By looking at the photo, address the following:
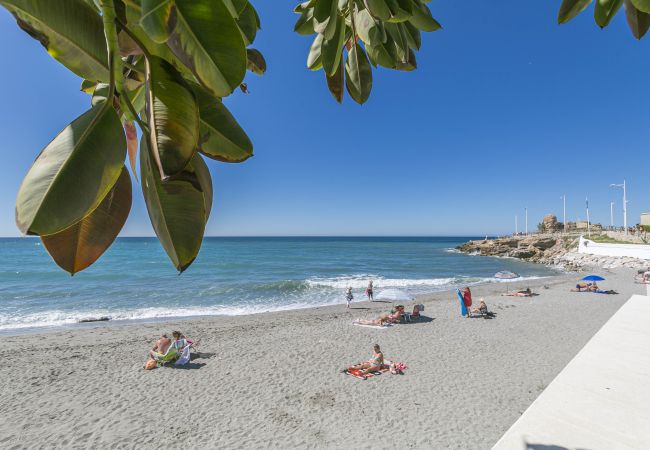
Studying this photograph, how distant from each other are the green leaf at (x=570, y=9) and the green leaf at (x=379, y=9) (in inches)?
31.8

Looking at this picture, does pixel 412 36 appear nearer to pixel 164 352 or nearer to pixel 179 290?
pixel 164 352

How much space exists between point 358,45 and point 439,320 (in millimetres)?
15495

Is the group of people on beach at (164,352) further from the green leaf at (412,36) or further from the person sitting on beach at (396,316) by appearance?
the green leaf at (412,36)

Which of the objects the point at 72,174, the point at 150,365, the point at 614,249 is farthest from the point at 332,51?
the point at 614,249

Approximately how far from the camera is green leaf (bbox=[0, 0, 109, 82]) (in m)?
0.43

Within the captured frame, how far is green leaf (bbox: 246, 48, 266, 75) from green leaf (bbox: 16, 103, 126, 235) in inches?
26.3

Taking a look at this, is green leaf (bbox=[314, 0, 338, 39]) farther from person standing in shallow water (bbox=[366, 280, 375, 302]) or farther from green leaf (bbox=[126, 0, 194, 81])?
person standing in shallow water (bbox=[366, 280, 375, 302])

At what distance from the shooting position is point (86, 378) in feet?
30.8

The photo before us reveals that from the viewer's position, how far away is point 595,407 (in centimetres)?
491

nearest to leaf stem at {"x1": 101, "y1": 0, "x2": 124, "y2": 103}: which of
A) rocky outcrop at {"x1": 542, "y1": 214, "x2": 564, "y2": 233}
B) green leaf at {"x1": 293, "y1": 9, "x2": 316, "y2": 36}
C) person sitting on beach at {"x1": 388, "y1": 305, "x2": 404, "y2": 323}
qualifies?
green leaf at {"x1": 293, "y1": 9, "x2": 316, "y2": 36}

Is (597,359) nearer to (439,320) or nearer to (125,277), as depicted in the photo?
(439,320)

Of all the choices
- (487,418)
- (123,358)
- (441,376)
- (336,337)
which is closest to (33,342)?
(123,358)

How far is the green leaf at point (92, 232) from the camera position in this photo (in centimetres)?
56

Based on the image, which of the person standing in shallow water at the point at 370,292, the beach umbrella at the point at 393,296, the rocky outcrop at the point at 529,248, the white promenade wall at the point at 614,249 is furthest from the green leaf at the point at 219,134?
the rocky outcrop at the point at 529,248
